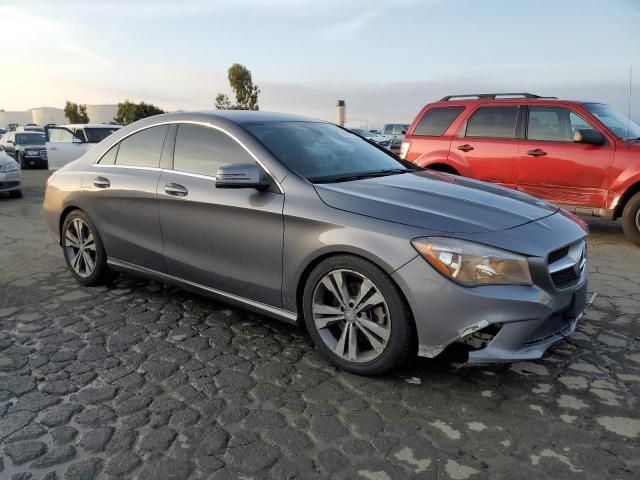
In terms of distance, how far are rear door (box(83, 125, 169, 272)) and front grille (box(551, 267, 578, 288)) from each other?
2.83m

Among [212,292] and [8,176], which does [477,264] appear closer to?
[212,292]

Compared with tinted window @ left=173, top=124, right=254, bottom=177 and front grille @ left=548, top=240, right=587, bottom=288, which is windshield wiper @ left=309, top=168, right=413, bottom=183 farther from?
front grille @ left=548, top=240, right=587, bottom=288

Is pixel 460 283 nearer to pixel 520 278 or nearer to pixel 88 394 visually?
pixel 520 278

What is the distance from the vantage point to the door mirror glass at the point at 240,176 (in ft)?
11.4

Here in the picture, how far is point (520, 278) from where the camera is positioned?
9.62 feet

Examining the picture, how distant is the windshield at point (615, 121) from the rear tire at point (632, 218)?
0.84 meters

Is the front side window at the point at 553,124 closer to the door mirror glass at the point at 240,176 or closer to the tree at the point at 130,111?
the door mirror glass at the point at 240,176

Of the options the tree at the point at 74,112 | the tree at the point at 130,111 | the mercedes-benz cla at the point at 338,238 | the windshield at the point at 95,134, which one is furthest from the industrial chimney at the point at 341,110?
the tree at the point at 74,112

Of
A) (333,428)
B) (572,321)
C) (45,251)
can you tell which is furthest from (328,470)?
(45,251)

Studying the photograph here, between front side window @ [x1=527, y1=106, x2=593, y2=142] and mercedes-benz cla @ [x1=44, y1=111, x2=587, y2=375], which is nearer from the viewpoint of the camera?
mercedes-benz cla @ [x1=44, y1=111, x2=587, y2=375]

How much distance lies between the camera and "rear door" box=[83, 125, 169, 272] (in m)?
4.35

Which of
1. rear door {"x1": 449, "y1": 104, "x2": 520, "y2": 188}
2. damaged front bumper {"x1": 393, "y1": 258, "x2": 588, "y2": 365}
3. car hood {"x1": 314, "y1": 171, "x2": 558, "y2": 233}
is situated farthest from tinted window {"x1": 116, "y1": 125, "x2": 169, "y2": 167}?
rear door {"x1": 449, "y1": 104, "x2": 520, "y2": 188}

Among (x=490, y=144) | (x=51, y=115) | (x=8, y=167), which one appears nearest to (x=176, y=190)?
(x=490, y=144)

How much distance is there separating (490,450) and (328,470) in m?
0.78
